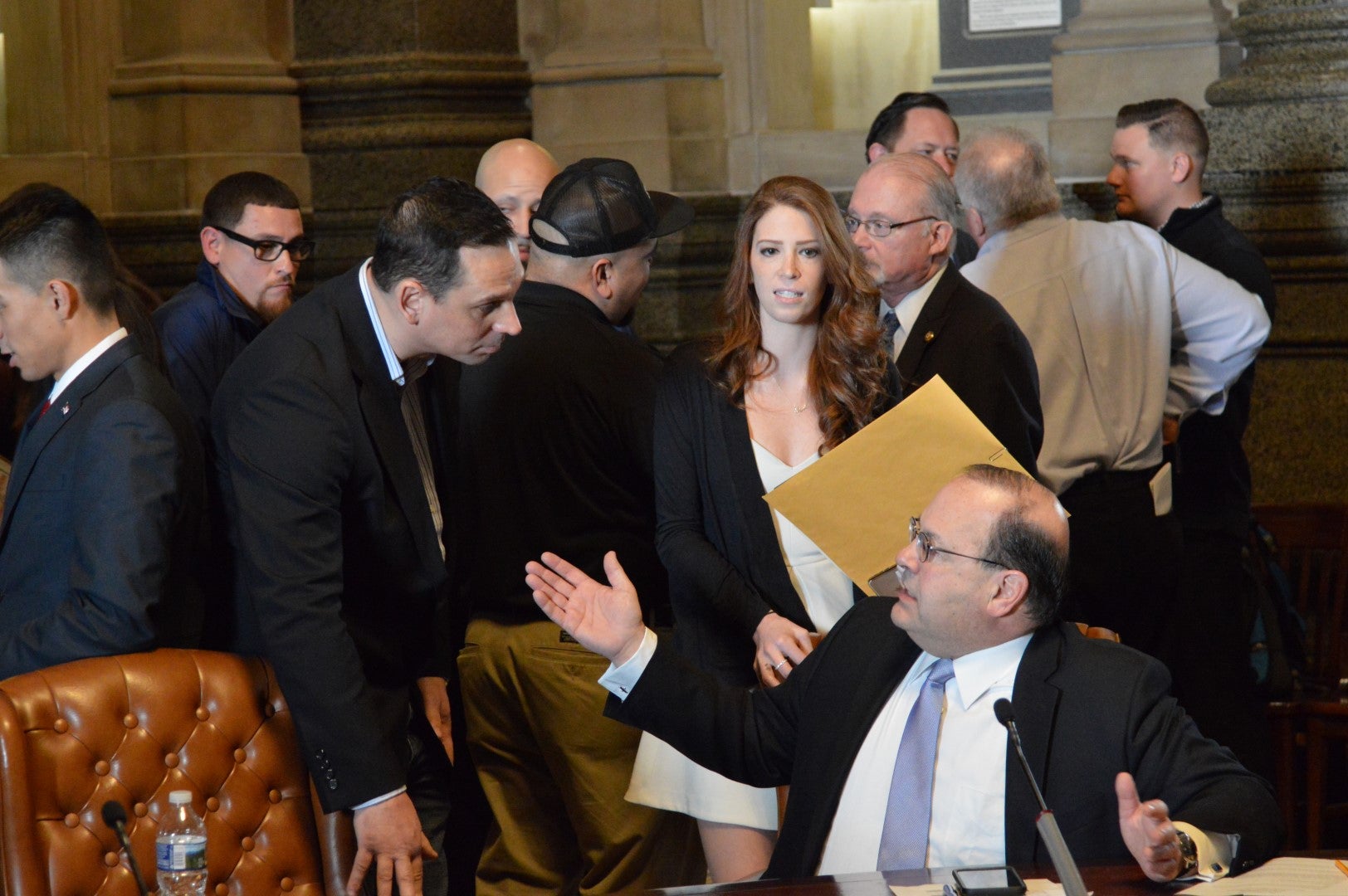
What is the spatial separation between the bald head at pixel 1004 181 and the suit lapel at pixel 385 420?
1831mm

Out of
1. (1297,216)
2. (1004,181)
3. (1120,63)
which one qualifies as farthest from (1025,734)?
(1120,63)

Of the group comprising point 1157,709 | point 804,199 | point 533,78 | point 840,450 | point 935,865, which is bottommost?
point 935,865

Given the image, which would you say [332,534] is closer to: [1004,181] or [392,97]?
[1004,181]

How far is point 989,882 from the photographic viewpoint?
2100 mm

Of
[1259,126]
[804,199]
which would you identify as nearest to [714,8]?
[1259,126]

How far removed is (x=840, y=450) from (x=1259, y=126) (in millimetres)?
2816

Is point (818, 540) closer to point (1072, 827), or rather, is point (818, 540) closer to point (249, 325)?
point (1072, 827)

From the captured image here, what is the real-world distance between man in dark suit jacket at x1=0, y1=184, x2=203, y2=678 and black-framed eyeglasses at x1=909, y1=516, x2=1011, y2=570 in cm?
119

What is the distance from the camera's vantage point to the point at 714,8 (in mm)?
6227

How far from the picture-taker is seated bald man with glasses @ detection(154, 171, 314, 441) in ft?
13.4

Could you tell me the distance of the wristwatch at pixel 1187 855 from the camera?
7.13 feet

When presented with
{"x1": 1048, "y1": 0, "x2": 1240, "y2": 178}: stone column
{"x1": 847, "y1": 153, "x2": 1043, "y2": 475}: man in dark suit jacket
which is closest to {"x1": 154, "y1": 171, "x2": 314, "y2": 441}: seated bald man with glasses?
{"x1": 847, "y1": 153, "x2": 1043, "y2": 475}: man in dark suit jacket

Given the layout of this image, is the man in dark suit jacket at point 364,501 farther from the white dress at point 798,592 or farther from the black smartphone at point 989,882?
the black smartphone at point 989,882

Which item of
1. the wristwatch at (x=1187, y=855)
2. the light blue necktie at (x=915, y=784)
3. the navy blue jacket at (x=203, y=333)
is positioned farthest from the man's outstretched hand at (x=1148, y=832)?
the navy blue jacket at (x=203, y=333)
